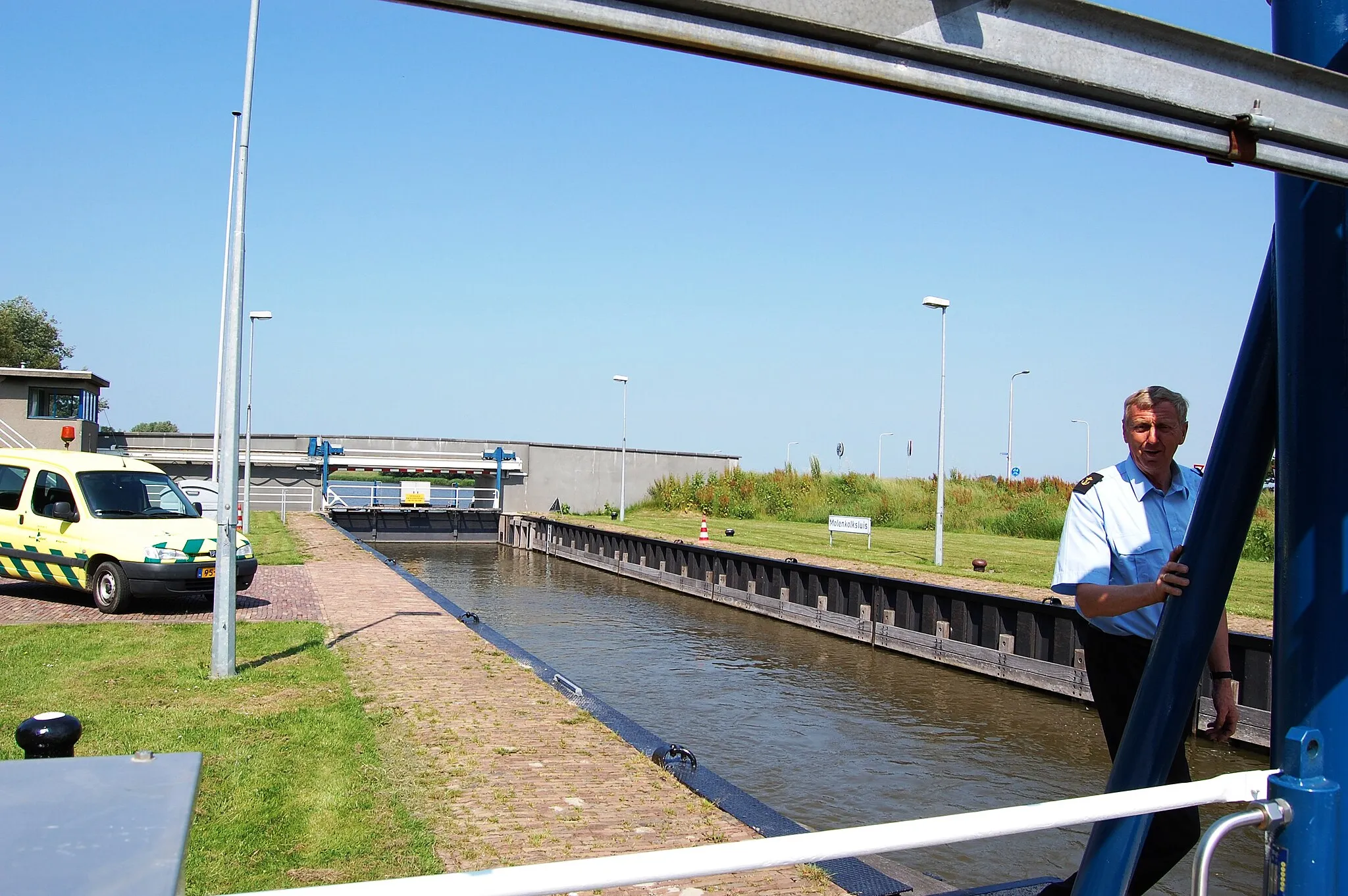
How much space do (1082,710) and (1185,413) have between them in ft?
32.9

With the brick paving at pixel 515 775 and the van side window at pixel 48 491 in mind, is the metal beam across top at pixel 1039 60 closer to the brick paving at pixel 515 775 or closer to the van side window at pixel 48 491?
the brick paving at pixel 515 775

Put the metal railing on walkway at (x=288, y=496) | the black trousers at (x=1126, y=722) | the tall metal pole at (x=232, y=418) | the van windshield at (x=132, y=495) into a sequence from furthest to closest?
the metal railing on walkway at (x=288, y=496) → the van windshield at (x=132, y=495) → the tall metal pole at (x=232, y=418) → the black trousers at (x=1126, y=722)

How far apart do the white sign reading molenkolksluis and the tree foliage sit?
6806 cm

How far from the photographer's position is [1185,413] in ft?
12.0

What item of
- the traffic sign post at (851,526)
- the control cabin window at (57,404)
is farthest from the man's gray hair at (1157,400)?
the control cabin window at (57,404)

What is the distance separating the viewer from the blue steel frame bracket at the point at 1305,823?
2.30 meters

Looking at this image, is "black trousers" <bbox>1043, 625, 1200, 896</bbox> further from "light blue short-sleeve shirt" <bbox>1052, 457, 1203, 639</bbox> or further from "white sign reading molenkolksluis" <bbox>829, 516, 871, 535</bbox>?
"white sign reading molenkolksluis" <bbox>829, 516, 871, 535</bbox>

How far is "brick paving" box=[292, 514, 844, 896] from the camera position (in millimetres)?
5121

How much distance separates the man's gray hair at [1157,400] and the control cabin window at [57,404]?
111 feet

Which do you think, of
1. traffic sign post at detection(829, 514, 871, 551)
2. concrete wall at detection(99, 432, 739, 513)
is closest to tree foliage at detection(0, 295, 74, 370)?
concrete wall at detection(99, 432, 739, 513)

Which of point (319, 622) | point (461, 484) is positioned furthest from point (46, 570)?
point (461, 484)

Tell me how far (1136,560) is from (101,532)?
41.5ft

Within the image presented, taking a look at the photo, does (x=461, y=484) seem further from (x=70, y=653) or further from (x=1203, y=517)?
(x=1203, y=517)

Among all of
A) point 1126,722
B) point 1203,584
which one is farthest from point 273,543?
point 1203,584
